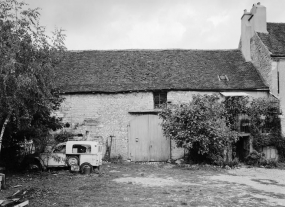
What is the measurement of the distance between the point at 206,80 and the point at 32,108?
39.4 ft

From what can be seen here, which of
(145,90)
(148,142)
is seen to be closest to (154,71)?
(145,90)

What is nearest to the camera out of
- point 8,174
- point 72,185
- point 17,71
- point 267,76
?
point 17,71

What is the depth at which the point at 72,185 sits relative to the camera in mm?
11172

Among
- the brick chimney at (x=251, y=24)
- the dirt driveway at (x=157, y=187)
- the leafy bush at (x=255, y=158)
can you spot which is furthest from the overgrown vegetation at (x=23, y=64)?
the brick chimney at (x=251, y=24)

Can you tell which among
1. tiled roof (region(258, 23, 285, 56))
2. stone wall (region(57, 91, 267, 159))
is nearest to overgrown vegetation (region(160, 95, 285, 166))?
stone wall (region(57, 91, 267, 159))

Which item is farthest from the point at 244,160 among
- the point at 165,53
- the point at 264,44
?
the point at 165,53

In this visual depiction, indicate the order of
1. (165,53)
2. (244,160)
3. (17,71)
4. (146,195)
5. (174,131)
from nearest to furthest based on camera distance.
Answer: (17,71) → (146,195) → (174,131) → (244,160) → (165,53)

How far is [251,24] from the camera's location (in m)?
21.2

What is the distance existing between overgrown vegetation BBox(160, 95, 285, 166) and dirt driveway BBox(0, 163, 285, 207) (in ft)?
4.46

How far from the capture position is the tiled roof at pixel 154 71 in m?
19.0

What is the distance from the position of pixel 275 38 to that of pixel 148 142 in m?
10.6

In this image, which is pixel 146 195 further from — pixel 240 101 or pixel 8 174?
pixel 240 101

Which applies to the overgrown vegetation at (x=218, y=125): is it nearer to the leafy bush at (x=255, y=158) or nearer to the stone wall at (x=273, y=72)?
the leafy bush at (x=255, y=158)

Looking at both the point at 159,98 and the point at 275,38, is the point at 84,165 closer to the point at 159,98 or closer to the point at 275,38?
the point at 159,98
